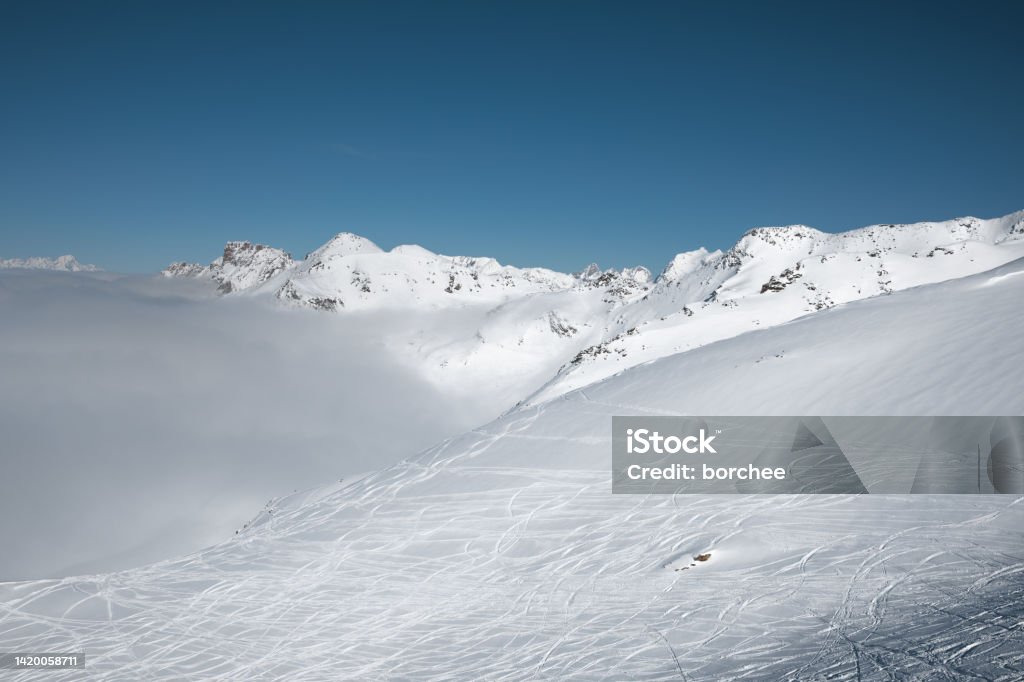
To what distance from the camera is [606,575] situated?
11.5m

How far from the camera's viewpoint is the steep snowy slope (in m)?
8.19

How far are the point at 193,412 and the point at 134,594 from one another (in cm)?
17563

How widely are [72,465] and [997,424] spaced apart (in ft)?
506

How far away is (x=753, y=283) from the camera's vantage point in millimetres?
110062

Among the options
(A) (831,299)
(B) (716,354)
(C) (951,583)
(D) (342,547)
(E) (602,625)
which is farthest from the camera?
(A) (831,299)

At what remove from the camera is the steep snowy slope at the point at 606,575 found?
8.19 m

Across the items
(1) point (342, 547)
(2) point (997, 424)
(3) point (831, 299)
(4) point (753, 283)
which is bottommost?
(1) point (342, 547)

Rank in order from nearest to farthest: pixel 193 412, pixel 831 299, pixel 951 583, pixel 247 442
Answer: pixel 951 583 → pixel 831 299 → pixel 247 442 → pixel 193 412

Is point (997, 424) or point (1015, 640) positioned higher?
point (997, 424)

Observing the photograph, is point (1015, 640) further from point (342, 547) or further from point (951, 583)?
point (342, 547)

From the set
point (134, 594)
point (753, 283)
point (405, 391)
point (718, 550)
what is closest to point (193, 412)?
point (405, 391)

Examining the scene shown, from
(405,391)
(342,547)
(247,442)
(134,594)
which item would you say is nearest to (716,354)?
(342,547)

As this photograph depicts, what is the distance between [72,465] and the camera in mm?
117000

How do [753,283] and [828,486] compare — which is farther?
[753,283]
